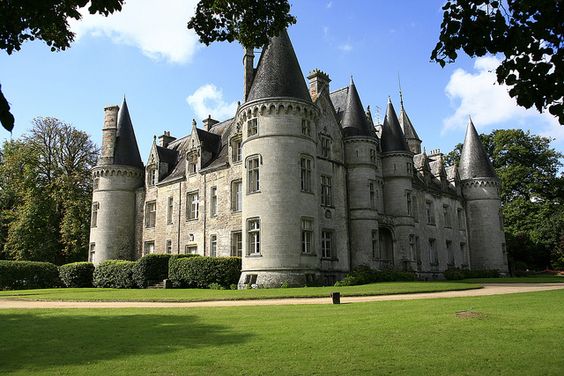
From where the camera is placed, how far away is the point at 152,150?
132 ft

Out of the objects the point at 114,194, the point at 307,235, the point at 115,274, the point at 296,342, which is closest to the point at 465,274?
the point at 307,235

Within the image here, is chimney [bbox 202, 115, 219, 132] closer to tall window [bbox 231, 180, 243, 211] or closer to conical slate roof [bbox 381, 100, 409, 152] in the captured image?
tall window [bbox 231, 180, 243, 211]

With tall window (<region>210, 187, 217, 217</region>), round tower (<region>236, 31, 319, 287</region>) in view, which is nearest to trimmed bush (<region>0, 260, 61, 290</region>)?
tall window (<region>210, 187, 217, 217</region>)

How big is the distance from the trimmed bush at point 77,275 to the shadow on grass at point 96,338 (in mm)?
23168

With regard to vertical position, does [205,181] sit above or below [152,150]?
below

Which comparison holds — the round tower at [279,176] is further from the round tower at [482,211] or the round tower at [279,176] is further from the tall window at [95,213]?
the round tower at [482,211]

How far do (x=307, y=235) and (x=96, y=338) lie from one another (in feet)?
62.4

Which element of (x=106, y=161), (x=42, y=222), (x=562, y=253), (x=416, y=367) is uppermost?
(x=106, y=161)

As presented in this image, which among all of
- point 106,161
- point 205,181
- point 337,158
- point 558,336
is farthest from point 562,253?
point 558,336

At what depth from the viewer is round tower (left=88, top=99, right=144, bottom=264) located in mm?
39312

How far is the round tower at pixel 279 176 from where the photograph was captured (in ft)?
88.2

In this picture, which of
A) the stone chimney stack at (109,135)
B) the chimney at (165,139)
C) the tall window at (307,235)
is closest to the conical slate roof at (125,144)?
the stone chimney stack at (109,135)

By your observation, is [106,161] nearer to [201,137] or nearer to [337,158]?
[201,137]

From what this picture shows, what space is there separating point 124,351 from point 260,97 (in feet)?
70.1
